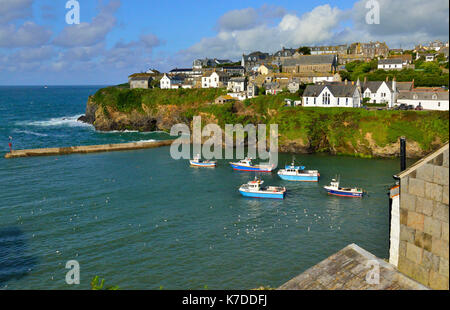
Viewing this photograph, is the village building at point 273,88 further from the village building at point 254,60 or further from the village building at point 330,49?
the village building at point 330,49

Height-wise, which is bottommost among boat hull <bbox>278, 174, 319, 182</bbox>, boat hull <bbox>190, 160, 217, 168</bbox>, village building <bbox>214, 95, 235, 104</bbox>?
boat hull <bbox>278, 174, 319, 182</bbox>

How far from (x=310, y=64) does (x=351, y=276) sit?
4405 inches

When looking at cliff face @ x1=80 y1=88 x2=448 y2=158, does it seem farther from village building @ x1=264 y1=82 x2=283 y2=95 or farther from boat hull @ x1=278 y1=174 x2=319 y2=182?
boat hull @ x1=278 y1=174 x2=319 y2=182

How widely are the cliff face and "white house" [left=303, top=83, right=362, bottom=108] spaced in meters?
3.89

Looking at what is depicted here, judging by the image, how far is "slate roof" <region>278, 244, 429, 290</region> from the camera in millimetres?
8742

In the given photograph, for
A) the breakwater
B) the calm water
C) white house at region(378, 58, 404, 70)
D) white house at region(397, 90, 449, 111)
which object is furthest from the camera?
white house at region(378, 58, 404, 70)

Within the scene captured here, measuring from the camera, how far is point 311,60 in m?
114

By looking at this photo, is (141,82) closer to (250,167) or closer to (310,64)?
(310,64)

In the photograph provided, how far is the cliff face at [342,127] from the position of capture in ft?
208

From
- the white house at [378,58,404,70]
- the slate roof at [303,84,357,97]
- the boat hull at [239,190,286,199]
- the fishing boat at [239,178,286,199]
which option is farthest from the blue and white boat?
the white house at [378,58,404,70]

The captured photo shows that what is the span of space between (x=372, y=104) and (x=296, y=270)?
202 feet

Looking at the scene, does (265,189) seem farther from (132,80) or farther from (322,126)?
(132,80)

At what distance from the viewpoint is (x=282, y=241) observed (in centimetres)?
3253
